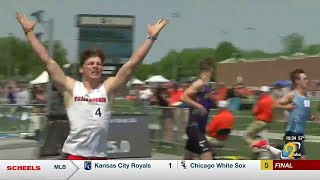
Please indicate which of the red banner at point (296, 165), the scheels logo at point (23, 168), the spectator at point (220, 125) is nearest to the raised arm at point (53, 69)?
the scheels logo at point (23, 168)

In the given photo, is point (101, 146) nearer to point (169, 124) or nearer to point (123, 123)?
point (123, 123)

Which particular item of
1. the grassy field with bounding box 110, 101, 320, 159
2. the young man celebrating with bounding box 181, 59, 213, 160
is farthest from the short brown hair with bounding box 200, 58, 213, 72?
the grassy field with bounding box 110, 101, 320, 159

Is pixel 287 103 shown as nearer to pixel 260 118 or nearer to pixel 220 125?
pixel 220 125

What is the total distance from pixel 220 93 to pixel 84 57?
4790 millimetres

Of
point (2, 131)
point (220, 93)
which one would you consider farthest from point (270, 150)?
point (2, 131)

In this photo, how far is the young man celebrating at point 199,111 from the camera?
703 cm

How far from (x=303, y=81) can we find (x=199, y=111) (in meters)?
1.22

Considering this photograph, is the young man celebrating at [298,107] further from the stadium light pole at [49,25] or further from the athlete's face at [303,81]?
the stadium light pole at [49,25]

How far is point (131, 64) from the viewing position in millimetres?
4516

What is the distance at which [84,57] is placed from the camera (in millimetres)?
4422

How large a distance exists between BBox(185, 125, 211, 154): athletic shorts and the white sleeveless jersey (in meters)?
2.77

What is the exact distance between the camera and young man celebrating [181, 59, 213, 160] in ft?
23.1

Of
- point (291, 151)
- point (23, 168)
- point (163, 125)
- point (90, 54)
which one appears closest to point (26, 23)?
point (90, 54)

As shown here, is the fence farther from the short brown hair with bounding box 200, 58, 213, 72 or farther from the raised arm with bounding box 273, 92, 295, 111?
the short brown hair with bounding box 200, 58, 213, 72
